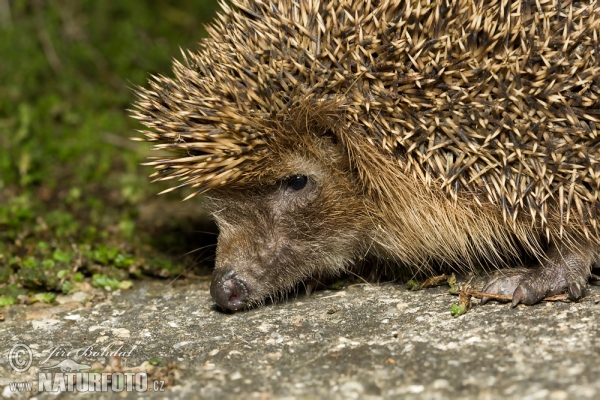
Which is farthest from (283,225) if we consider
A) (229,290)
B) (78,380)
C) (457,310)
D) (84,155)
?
(84,155)

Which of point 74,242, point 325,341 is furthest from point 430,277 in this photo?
point 74,242

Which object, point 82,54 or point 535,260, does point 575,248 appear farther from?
point 82,54

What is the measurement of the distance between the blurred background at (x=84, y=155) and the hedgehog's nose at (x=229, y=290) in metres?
0.89

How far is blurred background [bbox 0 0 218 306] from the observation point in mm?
5219

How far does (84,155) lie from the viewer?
7.06m

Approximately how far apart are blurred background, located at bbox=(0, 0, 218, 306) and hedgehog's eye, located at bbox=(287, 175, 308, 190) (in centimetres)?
95

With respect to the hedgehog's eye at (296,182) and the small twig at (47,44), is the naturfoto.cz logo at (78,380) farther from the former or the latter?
the small twig at (47,44)

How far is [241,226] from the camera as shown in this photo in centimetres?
448

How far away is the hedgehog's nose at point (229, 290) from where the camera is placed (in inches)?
171

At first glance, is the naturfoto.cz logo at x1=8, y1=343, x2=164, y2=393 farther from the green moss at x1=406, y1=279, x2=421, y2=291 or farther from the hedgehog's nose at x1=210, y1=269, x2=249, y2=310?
the green moss at x1=406, y1=279, x2=421, y2=291

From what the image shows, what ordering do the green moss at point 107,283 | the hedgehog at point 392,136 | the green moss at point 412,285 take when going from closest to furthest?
the hedgehog at point 392,136
the green moss at point 412,285
the green moss at point 107,283

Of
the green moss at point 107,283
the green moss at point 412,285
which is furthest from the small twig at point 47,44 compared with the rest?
the green moss at point 412,285

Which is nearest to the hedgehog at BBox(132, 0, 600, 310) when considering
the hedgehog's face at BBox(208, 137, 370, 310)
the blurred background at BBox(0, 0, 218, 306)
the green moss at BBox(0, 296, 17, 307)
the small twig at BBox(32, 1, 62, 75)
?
the hedgehog's face at BBox(208, 137, 370, 310)

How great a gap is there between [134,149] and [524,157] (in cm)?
430
